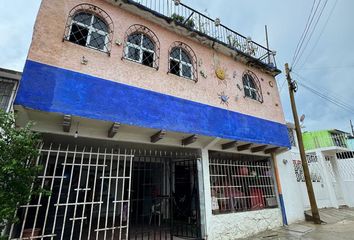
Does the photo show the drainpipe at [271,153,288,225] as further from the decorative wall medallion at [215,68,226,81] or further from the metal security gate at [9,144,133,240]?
the metal security gate at [9,144,133,240]

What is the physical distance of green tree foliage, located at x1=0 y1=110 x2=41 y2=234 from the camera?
3279 millimetres

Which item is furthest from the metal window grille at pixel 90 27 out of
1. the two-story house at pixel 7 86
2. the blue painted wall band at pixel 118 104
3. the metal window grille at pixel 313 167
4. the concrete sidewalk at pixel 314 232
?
the metal window grille at pixel 313 167

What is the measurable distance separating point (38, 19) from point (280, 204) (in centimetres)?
1074

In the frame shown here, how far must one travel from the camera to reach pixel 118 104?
5.49 meters

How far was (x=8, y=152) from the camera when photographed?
3455 millimetres

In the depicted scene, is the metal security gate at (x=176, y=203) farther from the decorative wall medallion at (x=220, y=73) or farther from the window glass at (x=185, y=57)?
the window glass at (x=185, y=57)

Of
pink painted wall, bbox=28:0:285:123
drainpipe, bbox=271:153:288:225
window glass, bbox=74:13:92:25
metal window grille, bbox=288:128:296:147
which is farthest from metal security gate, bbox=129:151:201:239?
metal window grille, bbox=288:128:296:147

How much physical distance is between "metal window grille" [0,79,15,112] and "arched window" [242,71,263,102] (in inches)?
335

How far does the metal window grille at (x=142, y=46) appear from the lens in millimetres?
6734

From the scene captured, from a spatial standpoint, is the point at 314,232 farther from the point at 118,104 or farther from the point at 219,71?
the point at 118,104

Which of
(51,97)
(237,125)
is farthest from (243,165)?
(51,97)

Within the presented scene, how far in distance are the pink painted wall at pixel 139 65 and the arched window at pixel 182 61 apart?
0.22 metres

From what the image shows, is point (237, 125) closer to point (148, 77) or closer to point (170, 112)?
point (170, 112)

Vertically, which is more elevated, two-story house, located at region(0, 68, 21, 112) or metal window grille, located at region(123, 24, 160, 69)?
metal window grille, located at region(123, 24, 160, 69)
